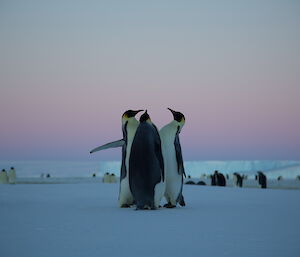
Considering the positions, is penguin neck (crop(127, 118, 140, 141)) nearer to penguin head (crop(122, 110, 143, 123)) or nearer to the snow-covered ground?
penguin head (crop(122, 110, 143, 123))

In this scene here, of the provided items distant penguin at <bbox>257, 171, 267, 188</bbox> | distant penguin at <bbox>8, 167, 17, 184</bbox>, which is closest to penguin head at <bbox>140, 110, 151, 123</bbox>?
distant penguin at <bbox>257, 171, 267, 188</bbox>

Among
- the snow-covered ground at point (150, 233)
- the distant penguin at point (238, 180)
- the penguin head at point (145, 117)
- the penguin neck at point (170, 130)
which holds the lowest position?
the snow-covered ground at point (150, 233)

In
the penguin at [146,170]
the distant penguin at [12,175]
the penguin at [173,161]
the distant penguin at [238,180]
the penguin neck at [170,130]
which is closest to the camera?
the penguin at [146,170]

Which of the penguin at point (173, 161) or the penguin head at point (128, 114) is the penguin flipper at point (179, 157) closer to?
the penguin at point (173, 161)

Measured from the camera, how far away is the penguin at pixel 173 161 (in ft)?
25.8

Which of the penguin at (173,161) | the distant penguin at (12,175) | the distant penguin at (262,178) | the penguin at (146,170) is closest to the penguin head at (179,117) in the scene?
the penguin at (173,161)

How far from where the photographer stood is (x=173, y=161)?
7.89 metres

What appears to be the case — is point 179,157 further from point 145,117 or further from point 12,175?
point 12,175

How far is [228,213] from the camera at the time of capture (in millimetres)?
6637

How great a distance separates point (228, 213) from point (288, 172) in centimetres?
5695

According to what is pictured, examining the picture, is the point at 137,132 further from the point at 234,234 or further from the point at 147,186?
the point at 234,234

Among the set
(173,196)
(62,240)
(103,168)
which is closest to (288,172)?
(103,168)

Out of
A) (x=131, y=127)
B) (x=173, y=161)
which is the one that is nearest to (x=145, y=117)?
(x=131, y=127)

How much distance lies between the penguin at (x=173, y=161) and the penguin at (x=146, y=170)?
379 mm
